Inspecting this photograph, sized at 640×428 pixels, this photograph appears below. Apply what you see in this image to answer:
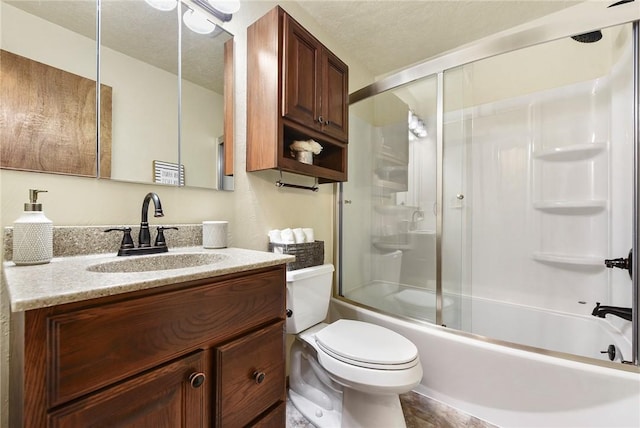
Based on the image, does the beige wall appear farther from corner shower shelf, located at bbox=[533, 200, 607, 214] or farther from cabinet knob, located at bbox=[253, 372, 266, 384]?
corner shower shelf, located at bbox=[533, 200, 607, 214]

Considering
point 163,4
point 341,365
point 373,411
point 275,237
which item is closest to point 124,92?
point 163,4

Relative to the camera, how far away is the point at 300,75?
4.41 ft

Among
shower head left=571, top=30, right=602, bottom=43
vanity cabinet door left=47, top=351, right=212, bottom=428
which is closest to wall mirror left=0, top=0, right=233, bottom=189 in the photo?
vanity cabinet door left=47, top=351, right=212, bottom=428

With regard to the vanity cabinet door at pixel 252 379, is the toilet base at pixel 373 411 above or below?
below

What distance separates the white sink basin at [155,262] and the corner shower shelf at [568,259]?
2.15 metres

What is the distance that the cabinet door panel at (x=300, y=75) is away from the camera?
1270mm

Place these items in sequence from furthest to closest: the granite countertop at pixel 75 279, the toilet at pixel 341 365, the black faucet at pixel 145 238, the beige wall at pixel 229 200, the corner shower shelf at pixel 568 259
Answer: the corner shower shelf at pixel 568 259 → the toilet at pixel 341 365 → the black faucet at pixel 145 238 → the beige wall at pixel 229 200 → the granite countertop at pixel 75 279

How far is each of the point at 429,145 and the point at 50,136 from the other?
194cm

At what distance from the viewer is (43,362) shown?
0.45 metres

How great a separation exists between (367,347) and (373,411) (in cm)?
26

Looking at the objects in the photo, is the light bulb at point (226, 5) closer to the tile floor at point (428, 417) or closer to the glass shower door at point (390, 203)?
the glass shower door at point (390, 203)

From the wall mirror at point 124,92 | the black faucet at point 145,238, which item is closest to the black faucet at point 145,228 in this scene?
the black faucet at point 145,238

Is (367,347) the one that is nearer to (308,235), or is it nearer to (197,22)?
(308,235)

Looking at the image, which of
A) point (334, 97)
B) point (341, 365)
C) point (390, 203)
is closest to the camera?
point (341, 365)
